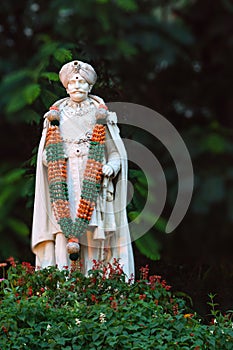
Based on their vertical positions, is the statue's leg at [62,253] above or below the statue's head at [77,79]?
below

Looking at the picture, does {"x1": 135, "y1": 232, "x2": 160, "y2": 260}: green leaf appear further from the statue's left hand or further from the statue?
the statue's left hand

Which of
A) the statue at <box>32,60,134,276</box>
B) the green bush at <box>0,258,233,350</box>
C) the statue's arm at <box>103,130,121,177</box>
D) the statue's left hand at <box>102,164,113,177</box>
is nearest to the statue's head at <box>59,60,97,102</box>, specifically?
the statue at <box>32,60,134,276</box>

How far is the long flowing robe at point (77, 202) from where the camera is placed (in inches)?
407

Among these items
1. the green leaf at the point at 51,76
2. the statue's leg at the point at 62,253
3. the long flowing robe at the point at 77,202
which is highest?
the green leaf at the point at 51,76

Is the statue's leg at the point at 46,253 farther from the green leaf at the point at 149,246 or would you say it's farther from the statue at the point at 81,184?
the green leaf at the point at 149,246

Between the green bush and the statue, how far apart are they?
1.98 ft

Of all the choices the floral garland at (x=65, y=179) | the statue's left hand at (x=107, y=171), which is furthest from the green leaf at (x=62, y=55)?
the statue's left hand at (x=107, y=171)

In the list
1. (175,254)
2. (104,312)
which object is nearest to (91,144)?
(104,312)

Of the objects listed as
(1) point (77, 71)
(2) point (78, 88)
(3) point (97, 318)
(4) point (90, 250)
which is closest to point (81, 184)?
(4) point (90, 250)

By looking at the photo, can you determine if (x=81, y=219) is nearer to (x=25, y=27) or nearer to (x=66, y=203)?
(x=66, y=203)

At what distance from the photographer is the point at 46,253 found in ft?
34.3

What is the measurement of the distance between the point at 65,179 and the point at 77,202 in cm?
20

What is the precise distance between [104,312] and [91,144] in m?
1.89

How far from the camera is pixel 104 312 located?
886 cm
